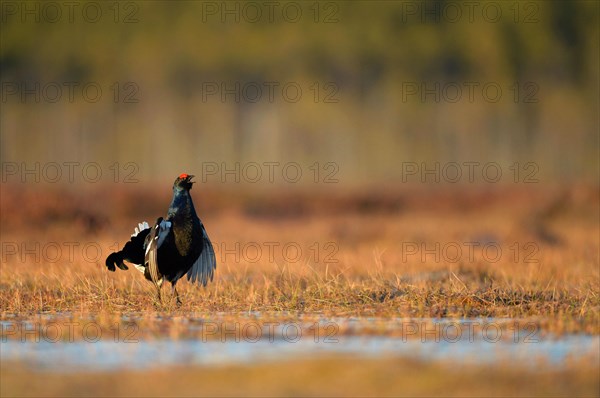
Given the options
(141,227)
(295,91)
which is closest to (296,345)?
(141,227)

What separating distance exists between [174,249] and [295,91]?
224ft

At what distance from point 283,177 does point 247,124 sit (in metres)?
18.2

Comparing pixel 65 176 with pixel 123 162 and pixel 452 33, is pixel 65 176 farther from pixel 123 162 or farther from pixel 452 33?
pixel 452 33

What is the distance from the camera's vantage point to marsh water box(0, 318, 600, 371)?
8.38 meters

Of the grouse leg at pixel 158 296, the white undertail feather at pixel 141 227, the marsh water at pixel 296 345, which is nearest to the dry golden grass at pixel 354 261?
the grouse leg at pixel 158 296

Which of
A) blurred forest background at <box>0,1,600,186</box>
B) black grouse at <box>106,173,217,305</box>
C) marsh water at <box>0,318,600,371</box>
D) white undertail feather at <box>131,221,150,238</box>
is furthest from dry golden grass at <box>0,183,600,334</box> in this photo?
blurred forest background at <box>0,1,600,186</box>

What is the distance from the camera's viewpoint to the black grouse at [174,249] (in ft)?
42.3

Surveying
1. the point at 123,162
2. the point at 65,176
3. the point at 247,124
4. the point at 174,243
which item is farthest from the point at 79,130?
the point at 174,243

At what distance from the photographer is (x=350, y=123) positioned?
81.9 metres

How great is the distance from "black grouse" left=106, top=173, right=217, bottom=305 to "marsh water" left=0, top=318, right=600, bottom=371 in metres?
2.45

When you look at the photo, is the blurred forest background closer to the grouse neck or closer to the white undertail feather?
the white undertail feather

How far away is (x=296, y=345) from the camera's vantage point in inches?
362

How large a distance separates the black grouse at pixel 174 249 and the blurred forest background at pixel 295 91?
63990 mm

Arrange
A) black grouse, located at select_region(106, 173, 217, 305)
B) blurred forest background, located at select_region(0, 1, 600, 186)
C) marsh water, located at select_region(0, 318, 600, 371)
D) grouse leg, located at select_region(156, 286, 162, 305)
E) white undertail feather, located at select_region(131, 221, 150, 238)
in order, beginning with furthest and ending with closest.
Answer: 1. blurred forest background, located at select_region(0, 1, 600, 186)
2. white undertail feather, located at select_region(131, 221, 150, 238)
3. black grouse, located at select_region(106, 173, 217, 305)
4. grouse leg, located at select_region(156, 286, 162, 305)
5. marsh water, located at select_region(0, 318, 600, 371)
